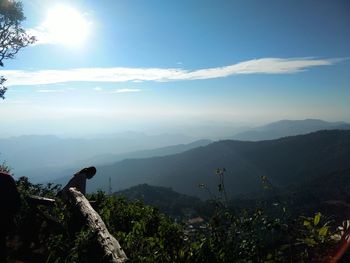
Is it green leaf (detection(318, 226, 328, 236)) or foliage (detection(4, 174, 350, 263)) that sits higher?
green leaf (detection(318, 226, 328, 236))

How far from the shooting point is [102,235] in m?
7.77

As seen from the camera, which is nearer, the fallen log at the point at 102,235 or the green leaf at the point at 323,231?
the green leaf at the point at 323,231

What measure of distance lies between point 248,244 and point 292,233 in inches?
62.3

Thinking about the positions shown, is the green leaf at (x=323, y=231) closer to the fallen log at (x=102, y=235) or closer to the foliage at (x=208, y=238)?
the foliage at (x=208, y=238)

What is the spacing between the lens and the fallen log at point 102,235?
268 inches

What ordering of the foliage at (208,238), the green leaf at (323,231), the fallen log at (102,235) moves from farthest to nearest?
the fallen log at (102,235), the foliage at (208,238), the green leaf at (323,231)

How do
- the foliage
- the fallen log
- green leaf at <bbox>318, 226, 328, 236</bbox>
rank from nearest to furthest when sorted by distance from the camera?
green leaf at <bbox>318, 226, 328, 236</bbox> < the foliage < the fallen log

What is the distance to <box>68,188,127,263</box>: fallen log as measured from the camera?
682 centimetres

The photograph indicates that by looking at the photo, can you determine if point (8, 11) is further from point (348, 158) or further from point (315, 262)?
point (348, 158)

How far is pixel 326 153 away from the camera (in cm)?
17888

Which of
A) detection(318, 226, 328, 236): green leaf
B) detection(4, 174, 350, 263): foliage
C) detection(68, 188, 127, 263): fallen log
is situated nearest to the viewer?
detection(318, 226, 328, 236): green leaf

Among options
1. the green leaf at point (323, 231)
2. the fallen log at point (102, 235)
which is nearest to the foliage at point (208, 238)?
the green leaf at point (323, 231)

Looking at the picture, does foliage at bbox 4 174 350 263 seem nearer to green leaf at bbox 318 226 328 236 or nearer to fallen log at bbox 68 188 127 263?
green leaf at bbox 318 226 328 236

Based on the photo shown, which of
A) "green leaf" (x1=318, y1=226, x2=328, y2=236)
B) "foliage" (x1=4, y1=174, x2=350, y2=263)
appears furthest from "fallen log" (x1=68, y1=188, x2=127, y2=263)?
"green leaf" (x1=318, y1=226, x2=328, y2=236)
